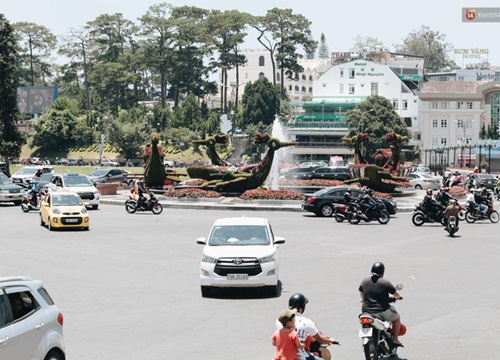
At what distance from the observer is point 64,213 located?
33.0 m

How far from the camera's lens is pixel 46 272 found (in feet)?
72.9

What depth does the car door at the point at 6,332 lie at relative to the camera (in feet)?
31.0

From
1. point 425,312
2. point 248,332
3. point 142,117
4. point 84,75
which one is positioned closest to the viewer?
point 248,332

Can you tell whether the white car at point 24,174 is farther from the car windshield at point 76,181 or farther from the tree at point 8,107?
the car windshield at point 76,181

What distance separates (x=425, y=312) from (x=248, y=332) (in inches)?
149

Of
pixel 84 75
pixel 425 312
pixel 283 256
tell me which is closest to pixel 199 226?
pixel 283 256

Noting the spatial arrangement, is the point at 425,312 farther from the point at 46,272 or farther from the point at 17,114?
the point at 17,114

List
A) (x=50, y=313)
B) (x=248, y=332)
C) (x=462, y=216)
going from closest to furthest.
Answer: (x=50, y=313), (x=248, y=332), (x=462, y=216)

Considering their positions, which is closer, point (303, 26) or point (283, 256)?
point (283, 256)

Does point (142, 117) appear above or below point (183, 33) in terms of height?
below

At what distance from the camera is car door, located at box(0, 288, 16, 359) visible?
9.45 meters

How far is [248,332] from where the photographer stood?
15.1m

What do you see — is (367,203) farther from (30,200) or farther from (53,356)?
(53,356)

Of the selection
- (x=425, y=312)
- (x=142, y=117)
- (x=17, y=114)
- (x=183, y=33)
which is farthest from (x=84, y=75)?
(x=425, y=312)
